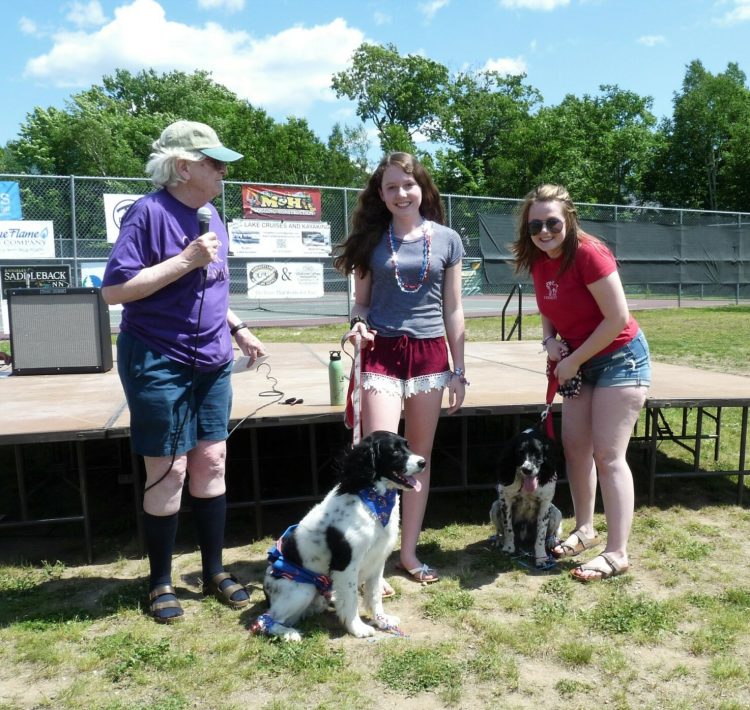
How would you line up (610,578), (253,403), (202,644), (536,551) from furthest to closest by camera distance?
1. (253,403)
2. (536,551)
3. (610,578)
4. (202,644)

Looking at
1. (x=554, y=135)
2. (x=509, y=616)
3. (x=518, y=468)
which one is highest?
(x=554, y=135)

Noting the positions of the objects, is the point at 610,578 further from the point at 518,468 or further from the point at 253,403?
the point at 253,403

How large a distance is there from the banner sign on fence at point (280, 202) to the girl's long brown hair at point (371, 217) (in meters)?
11.1

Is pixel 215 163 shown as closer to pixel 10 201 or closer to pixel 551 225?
pixel 551 225

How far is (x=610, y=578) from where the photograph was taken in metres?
3.19

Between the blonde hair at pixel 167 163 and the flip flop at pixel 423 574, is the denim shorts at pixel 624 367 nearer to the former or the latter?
the flip flop at pixel 423 574

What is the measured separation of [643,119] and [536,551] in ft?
157

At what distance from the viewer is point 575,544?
3514mm

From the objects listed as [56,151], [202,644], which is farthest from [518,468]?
[56,151]

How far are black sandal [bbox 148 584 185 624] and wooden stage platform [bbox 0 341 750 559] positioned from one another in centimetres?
78

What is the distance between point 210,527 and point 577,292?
1987 millimetres

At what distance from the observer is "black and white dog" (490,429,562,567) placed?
3.27 metres

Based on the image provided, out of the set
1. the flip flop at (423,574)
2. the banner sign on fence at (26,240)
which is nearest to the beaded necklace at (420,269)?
the flip flop at (423,574)

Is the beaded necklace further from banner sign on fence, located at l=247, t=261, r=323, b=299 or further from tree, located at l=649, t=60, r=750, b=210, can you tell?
tree, located at l=649, t=60, r=750, b=210
